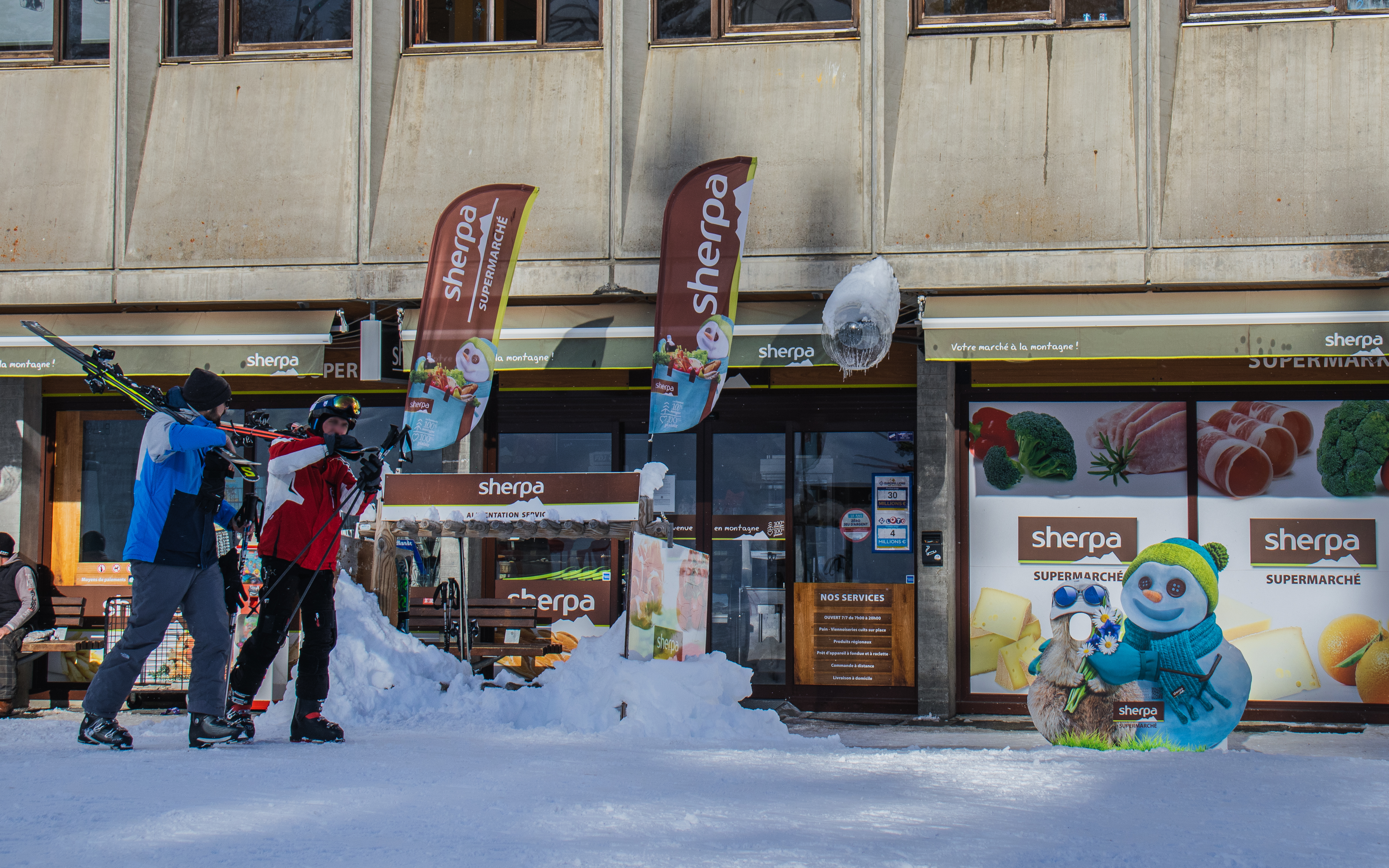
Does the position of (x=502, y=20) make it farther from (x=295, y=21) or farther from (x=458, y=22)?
(x=295, y=21)

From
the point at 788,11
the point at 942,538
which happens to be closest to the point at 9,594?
the point at 942,538

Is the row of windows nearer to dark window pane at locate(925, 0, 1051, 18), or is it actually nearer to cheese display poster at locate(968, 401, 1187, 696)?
dark window pane at locate(925, 0, 1051, 18)

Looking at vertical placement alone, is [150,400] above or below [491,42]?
below

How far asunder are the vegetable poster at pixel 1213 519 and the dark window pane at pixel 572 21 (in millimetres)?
4654

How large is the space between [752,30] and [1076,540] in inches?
198

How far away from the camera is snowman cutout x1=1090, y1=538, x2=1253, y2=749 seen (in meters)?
6.61

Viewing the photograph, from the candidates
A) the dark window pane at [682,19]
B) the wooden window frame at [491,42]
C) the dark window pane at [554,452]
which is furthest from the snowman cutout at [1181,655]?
the wooden window frame at [491,42]

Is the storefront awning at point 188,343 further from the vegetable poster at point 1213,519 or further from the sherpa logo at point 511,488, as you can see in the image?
the vegetable poster at point 1213,519

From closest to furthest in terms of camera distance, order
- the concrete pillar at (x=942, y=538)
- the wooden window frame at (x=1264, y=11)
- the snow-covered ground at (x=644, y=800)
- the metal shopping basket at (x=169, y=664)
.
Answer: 1. the snow-covered ground at (x=644, y=800)
2. the metal shopping basket at (x=169, y=664)
3. the wooden window frame at (x=1264, y=11)
4. the concrete pillar at (x=942, y=538)

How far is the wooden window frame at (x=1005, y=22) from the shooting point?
9.65m

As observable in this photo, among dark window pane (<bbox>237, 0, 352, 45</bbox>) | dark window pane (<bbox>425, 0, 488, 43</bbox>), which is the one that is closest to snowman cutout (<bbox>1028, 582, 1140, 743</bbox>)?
dark window pane (<bbox>425, 0, 488, 43</bbox>)

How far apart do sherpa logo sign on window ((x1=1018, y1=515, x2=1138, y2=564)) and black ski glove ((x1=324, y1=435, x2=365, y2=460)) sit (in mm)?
6183

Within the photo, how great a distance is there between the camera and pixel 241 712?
Result: 5805mm

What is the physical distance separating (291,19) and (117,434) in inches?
163
